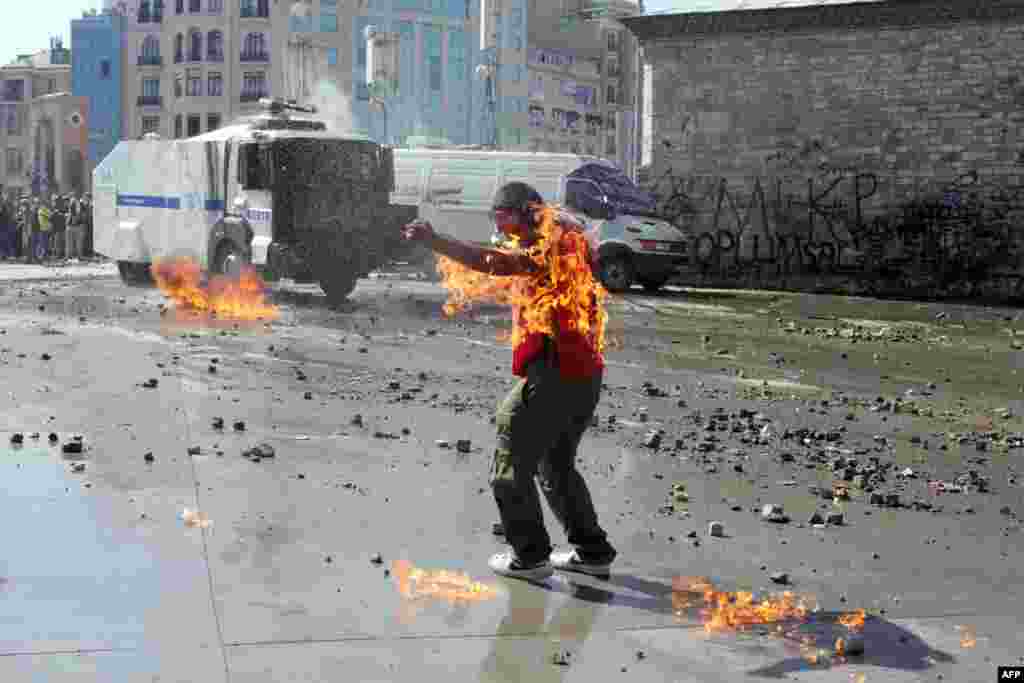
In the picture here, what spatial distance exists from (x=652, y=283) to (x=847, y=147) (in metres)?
6.53

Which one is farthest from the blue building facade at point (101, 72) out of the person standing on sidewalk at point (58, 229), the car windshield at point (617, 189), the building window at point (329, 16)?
the car windshield at point (617, 189)

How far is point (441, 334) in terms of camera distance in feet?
57.1

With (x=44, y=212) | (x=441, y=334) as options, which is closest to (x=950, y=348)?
(x=441, y=334)

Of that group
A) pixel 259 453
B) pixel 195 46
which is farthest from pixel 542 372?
pixel 195 46

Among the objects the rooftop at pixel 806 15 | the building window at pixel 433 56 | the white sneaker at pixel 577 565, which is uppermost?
Answer: the building window at pixel 433 56

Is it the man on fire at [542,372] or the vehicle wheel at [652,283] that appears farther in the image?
the vehicle wheel at [652,283]

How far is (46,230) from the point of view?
116 feet

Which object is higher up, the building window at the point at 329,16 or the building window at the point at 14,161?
the building window at the point at 329,16

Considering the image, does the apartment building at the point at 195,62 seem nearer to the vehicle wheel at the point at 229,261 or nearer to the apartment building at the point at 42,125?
the apartment building at the point at 42,125

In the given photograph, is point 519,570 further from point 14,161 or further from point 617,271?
point 14,161

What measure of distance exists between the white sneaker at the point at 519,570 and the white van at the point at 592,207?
60.3 feet

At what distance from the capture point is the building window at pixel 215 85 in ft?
318

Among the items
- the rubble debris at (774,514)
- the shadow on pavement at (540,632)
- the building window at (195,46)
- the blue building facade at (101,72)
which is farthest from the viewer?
the blue building facade at (101,72)

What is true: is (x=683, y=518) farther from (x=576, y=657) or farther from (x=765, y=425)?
(x=765, y=425)
